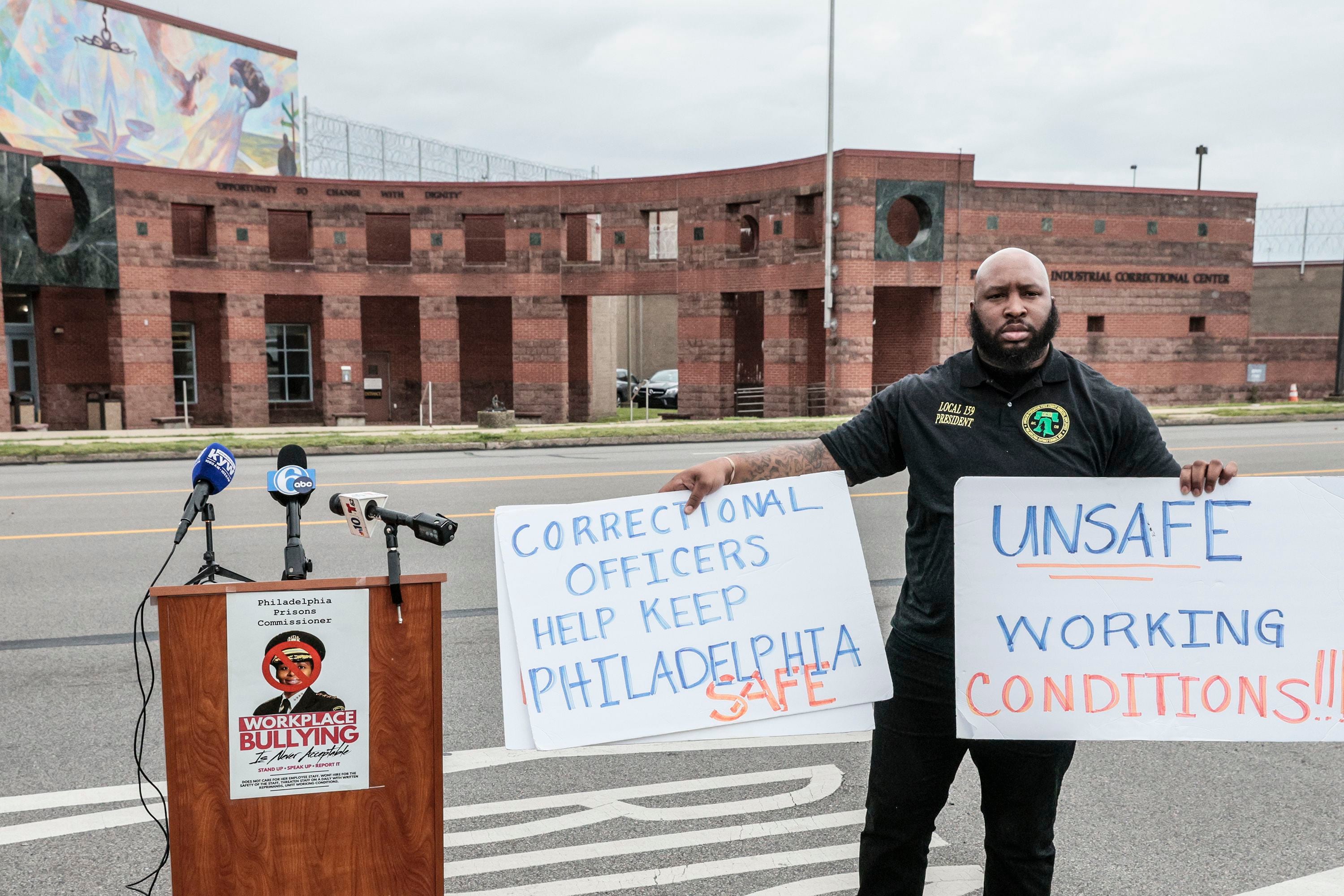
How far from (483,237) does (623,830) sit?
110 ft

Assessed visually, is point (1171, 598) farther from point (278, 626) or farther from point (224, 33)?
point (224, 33)

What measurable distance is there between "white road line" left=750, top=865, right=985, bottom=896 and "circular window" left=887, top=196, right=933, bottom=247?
96.6 feet

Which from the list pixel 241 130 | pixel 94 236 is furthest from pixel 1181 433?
pixel 241 130

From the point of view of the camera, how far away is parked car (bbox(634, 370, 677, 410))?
139ft

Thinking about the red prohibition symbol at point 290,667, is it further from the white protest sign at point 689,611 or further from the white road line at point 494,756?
the white road line at point 494,756

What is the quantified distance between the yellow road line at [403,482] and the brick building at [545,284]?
1734 cm

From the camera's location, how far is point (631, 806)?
4234mm

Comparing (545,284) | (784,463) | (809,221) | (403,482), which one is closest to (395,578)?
(784,463)

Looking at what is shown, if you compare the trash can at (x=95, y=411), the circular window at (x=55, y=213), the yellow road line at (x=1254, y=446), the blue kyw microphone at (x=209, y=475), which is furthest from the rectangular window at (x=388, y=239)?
the blue kyw microphone at (x=209, y=475)

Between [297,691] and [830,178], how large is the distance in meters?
27.8

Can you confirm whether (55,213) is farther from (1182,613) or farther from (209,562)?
(1182,613)

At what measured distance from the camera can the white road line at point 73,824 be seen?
3.92 m

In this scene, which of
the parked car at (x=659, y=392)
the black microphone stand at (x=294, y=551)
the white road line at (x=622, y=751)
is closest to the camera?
the black microphone stand at (x=294, y=551)

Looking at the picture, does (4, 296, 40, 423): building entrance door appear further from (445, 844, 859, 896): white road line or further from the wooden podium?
the wooden podium
